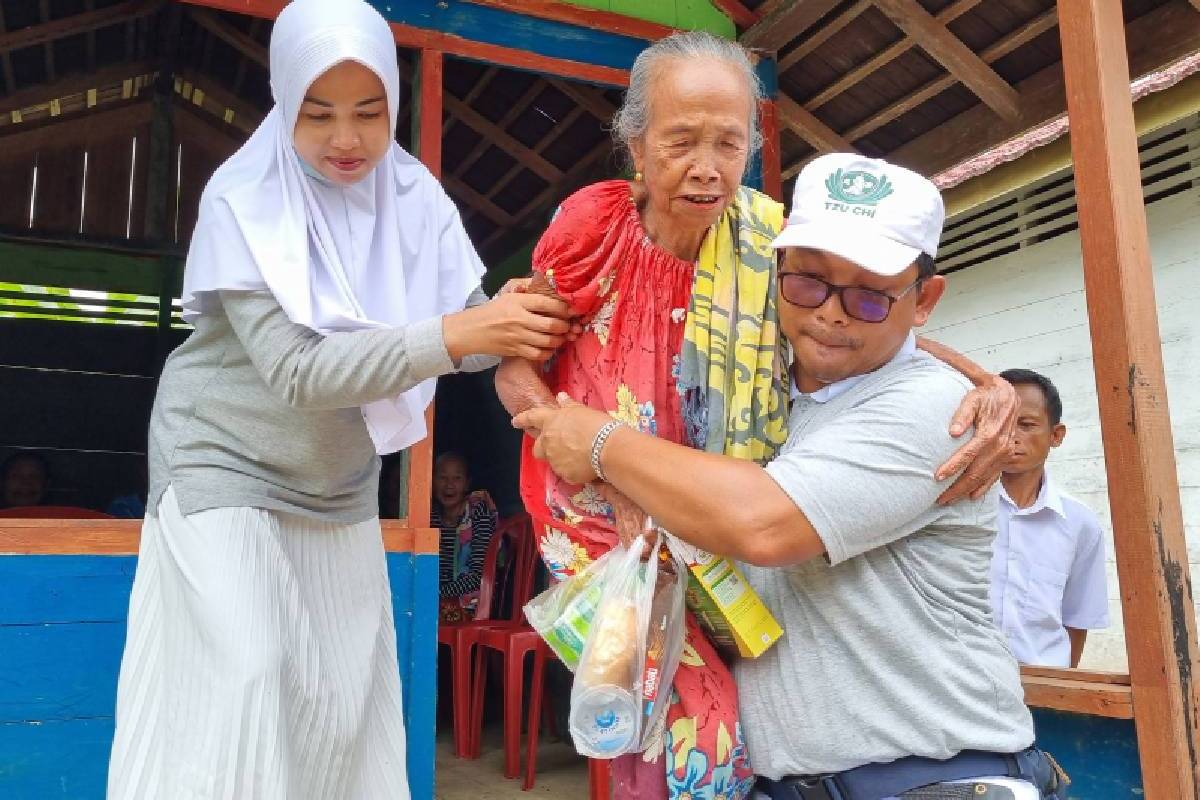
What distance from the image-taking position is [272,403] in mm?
1833

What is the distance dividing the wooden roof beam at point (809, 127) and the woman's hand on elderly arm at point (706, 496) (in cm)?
369

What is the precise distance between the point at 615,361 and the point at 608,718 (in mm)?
527

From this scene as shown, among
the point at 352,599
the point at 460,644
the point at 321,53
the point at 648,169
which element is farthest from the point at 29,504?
the point at 648,169

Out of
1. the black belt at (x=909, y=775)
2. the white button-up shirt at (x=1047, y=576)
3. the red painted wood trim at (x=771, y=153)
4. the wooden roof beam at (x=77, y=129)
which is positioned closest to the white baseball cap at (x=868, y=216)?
the black belt at (x=909, y=775)

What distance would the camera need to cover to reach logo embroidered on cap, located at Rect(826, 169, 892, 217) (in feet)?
4.34

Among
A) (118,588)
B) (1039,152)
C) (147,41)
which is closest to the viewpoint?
(118,588)

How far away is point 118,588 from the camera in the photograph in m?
3.23

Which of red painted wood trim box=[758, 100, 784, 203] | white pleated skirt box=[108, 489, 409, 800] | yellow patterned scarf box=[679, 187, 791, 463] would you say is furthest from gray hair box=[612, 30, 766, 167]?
red painted wood trim box=[758, 100, 784, 203]

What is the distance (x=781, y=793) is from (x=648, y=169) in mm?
953

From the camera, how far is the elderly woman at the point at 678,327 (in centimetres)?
137

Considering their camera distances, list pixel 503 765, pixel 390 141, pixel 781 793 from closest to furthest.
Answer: pixel 781 793 → pixel 390 141 → pixel 503 765

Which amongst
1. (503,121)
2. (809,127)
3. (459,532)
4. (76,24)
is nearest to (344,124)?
(809,127)

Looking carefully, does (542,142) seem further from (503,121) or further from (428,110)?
(428,110)

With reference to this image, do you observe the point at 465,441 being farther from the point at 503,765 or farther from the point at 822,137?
the point at 822,137
